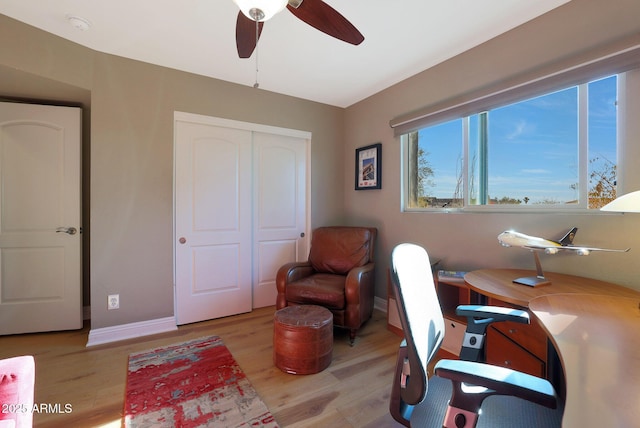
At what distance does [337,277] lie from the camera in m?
2.80

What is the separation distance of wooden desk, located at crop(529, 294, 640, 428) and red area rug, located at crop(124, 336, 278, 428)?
1421 millimetres

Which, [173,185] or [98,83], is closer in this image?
[98,83]

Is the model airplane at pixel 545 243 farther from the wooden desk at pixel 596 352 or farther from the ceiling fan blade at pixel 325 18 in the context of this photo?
the ceiling fan blade at pixel 325 18

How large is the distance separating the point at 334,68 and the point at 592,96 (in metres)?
1.92

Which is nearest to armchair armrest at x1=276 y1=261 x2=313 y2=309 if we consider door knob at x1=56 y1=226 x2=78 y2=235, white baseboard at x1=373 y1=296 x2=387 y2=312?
white baseboard at x1=373 y1=296 x2=387 y2=312

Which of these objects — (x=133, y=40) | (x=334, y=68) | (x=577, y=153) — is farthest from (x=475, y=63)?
(x=133, y=40)

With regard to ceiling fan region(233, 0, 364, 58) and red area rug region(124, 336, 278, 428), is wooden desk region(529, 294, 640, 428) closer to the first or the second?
red area rug region(124, 336, 278, 428)

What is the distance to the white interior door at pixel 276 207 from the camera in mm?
3221

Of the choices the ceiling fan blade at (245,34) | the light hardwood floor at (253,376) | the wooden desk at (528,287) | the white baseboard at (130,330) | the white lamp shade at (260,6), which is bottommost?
the light hardwood floor at (253,376)

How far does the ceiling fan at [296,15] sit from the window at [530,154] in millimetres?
1424

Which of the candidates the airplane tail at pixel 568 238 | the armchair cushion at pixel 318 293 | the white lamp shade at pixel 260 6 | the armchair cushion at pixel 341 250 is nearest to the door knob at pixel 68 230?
the armchair cushion at pixel 318 293

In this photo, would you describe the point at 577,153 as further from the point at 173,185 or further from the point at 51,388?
the point at 51,388

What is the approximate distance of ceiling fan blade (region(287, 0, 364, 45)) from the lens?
4.40ft

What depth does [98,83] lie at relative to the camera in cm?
237
